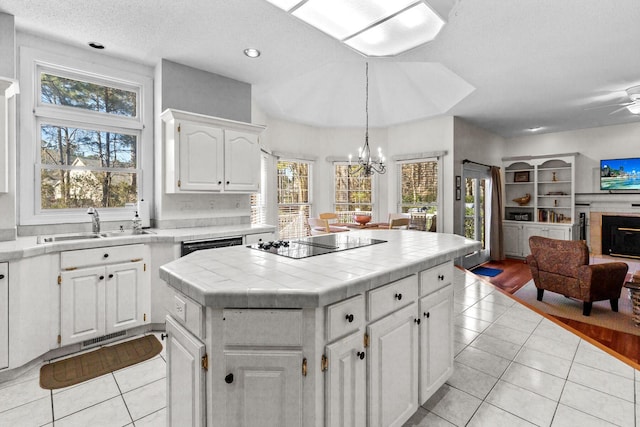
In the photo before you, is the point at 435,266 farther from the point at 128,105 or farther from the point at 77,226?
the point at 128,105

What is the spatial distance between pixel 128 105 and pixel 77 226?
56.4 inches

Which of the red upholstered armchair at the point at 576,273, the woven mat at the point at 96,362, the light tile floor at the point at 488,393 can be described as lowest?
the light tile floor at the point at 488,393

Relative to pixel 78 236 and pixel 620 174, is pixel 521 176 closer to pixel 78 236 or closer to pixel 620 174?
pixel 620 174

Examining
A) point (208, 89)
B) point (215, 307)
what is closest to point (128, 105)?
point (208, 89)

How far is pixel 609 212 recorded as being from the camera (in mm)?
6348

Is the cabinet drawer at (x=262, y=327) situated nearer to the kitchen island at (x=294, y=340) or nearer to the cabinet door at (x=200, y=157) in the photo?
the kitchen island at (x=294, y=340)

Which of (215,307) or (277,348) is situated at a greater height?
(215,307)

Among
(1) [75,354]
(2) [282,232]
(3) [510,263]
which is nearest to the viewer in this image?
(1) [75,354]

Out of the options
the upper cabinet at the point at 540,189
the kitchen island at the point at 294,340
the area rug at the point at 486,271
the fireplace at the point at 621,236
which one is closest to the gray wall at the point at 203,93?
the kitchen island at the point at 294,340

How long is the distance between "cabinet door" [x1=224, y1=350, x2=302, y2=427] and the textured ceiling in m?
2.55

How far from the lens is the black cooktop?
1.85m

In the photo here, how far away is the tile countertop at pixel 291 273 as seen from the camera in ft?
3.75

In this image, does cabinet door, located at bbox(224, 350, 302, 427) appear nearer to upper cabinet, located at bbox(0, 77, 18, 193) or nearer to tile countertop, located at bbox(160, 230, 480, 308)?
tile countertop, located at bbox(160, 230, 480, 308)

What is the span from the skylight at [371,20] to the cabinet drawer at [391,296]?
172 centimetres
